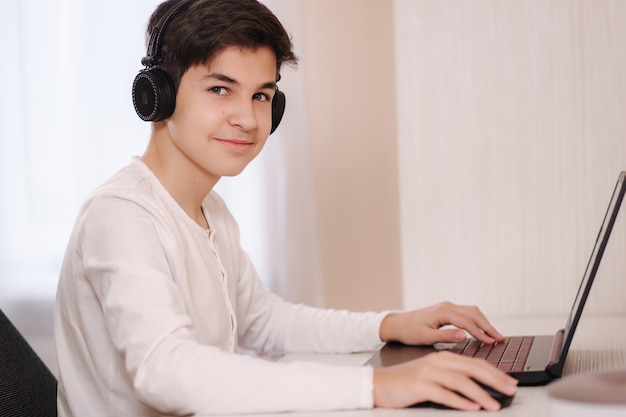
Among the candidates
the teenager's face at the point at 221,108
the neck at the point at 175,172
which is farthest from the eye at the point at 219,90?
the neck at the point at 175,172

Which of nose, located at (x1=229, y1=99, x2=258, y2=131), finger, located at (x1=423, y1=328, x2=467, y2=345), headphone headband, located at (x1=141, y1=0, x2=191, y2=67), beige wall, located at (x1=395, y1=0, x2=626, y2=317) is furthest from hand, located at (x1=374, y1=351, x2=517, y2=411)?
beige wall, located at (x1=395, y1=0, x2=626, y2=317)

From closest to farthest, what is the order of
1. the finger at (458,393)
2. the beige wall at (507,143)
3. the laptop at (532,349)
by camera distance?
1. the finger at (458,393)
2. the laptop at (532,349)
3. the beige wall at (507,143)

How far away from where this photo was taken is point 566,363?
108 centimetres

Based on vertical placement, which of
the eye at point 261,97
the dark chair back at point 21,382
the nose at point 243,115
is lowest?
the dark chair back at point 21,382

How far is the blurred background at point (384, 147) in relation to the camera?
160cm

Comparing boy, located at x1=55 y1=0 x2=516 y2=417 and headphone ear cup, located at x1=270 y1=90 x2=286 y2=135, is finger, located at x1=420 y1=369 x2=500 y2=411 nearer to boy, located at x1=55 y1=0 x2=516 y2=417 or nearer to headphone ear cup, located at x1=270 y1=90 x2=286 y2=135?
boy, located at x1=55 y1=0 x2=516 y2=417

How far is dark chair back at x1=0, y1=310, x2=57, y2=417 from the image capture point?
113 centimetres

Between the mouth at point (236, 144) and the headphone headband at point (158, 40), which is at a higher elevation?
the headphone headband at point (158, 40)

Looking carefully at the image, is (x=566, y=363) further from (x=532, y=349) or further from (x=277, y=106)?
(x=277, y=106)

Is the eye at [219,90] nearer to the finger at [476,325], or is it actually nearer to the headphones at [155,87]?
the headphones at [155,87]

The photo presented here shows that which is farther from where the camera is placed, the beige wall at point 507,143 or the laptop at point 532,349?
the beige wall at point 507,143

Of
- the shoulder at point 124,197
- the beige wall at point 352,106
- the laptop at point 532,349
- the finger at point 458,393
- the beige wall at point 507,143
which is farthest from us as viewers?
the beige wall at point 352,106

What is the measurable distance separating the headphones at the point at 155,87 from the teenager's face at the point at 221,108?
30mm

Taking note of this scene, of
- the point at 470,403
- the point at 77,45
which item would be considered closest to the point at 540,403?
the point at 470,403
